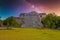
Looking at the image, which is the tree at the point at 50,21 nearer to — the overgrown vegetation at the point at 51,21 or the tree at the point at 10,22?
the overgrown vegetation at the point at 51,21

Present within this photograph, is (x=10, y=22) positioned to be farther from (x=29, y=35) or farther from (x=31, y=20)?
(x=29, y=35)

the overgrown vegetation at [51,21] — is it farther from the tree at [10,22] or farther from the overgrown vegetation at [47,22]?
the tree at [10,22]

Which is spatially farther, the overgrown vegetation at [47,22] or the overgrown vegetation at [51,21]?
the overgrown vegetation at [51,21]

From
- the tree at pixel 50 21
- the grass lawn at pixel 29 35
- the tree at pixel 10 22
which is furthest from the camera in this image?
the tree at pixel 50 21

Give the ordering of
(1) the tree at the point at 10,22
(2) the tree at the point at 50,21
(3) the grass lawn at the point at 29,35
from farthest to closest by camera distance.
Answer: (2) the tree at the point at 50,21
(1) the tree at the point at 10,22
(3) the grass lawn at the point at 29,35

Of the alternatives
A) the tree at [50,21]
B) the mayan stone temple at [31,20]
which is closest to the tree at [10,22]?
the mayan stone temple at [31,20]

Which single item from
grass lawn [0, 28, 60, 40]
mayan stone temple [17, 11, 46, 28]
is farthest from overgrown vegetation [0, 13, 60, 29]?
grass lawn [0, 28, 60, 40]

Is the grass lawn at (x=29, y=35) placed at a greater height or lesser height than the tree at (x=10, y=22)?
lesser

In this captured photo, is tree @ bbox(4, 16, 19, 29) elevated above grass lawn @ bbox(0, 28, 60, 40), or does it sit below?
above

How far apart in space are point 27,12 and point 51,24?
202cm

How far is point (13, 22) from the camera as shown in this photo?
35.1ft

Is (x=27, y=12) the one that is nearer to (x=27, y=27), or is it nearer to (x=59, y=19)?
(x=27, y=27)

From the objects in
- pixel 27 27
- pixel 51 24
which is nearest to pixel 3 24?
pixel 27 27

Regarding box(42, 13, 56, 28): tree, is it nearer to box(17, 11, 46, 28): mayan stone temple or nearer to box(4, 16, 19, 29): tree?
box(17, 11, 46, 28): mayan stone temple
